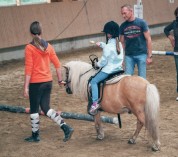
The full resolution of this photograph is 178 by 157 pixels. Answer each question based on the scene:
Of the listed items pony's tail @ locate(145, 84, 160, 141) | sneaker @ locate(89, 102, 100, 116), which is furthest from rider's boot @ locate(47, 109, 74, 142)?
pony's tail @ locate(145, 84, 160, 141)

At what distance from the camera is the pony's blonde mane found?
7.90m

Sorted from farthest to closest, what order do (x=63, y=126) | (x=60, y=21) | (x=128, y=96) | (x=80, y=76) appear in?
(x=60, y=21), (x=80, y=76), (x=63, y=126), (x=128, y=96)

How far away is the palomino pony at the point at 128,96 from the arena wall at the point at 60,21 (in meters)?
9.32

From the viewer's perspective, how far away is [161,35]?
24.7 meters

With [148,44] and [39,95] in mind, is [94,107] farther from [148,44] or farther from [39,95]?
[148,44]

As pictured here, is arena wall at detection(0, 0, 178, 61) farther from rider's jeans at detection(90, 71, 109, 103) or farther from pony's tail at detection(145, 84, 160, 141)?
pony's tail at detection(145, 84, 160, 141)

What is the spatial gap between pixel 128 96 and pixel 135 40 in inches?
87.3

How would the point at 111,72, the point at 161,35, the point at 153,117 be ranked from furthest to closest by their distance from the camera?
1. the point at 161,35
2. the point at 111,72
3. the point at 153,117

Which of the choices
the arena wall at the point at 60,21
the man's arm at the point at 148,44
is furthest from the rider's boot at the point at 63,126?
the arena wall at the point at 60,21

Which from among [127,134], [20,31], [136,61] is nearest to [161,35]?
[20,31]

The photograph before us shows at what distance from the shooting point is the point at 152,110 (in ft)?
23.4

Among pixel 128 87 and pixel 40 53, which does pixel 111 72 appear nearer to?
pixel 128 87

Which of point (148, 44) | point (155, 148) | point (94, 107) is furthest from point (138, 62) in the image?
point (155, 148)

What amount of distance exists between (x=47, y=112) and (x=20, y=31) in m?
10.3
